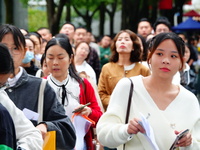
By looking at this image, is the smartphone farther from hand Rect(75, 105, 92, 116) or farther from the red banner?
the red banner

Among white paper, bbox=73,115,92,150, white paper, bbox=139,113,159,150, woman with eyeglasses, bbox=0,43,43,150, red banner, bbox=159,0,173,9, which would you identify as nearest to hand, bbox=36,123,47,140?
woman with eyeglasses, bbox=0,43,43,150

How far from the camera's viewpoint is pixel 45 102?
13.3ft

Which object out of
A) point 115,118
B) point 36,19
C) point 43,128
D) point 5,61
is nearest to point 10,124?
point 5,61

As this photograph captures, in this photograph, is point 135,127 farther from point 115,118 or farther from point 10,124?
point 10,124

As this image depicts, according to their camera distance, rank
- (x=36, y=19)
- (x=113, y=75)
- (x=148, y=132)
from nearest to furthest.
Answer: (x=148, y=132)
(x=113, y=75)
(x=36, y=19)

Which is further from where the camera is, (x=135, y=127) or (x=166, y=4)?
(x=166, y=4)

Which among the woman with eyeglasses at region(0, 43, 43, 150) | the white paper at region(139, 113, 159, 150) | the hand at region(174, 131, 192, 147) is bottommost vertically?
the hand at region(174, 131, 192, 147)

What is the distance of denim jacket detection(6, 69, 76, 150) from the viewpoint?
4043mm

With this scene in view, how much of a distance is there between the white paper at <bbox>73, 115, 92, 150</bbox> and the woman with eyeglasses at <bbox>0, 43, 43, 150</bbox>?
1.93 meters

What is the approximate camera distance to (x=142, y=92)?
4141mm

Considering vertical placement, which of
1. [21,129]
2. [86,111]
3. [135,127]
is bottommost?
[86,111]

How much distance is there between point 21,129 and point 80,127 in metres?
2.08

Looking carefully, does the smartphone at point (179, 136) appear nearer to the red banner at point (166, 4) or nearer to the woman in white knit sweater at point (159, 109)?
the woman in white knit sweater at point (159, 109)

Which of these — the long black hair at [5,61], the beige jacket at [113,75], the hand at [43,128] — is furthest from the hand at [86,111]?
the long black hair at [5,61]
